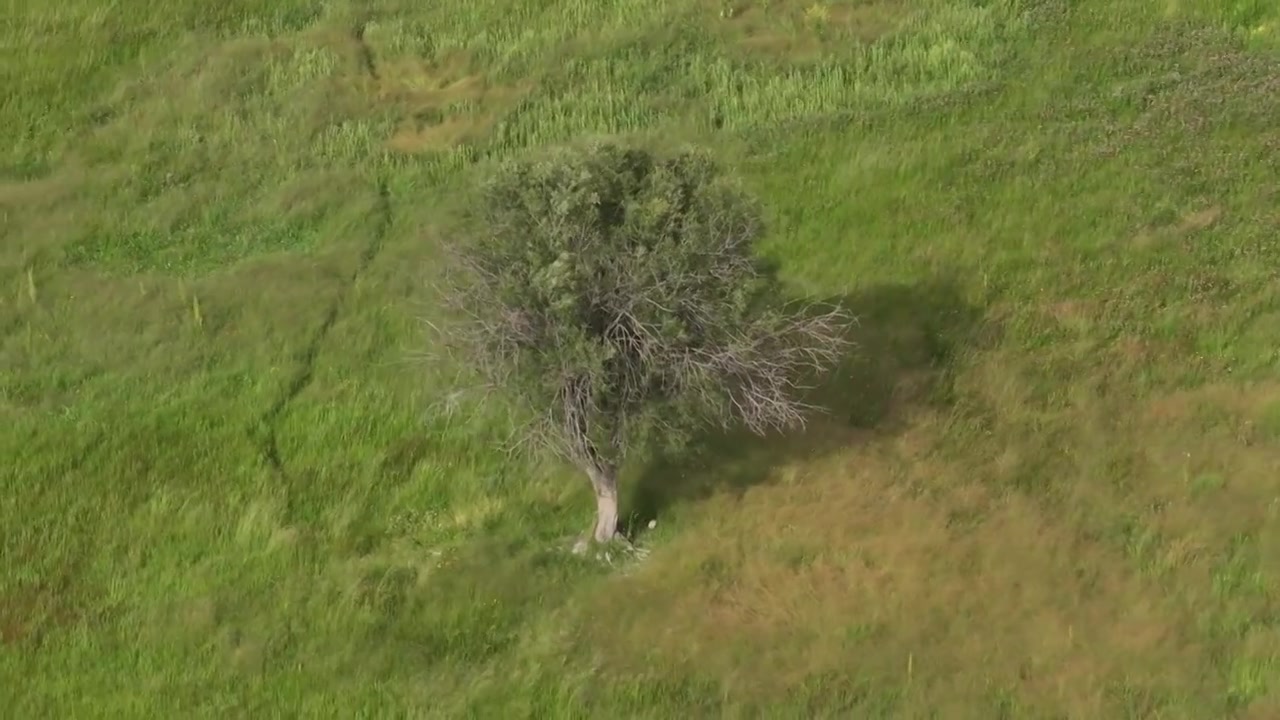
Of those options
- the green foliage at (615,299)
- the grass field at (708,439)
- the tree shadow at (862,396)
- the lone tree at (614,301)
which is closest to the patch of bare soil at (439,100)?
the grass field at (708,439)

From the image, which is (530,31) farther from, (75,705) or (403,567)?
(75,705)

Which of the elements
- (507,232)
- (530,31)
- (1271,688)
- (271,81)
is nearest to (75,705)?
(507,232)

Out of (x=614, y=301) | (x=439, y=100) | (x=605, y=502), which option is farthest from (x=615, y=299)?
(x=439, y=100)

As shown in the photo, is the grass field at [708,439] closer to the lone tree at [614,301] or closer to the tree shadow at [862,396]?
the tree shadow at [862,396]

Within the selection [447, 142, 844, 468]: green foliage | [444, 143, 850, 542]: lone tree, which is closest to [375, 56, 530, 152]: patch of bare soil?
[444, 143, 850, 542]: lone tree

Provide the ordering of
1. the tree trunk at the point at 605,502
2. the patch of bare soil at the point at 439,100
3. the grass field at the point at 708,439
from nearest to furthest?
the grass field at the point at 708,439 < the tree trunk at the point at 605,502 < the patch of bare soil at the point at 439,100
